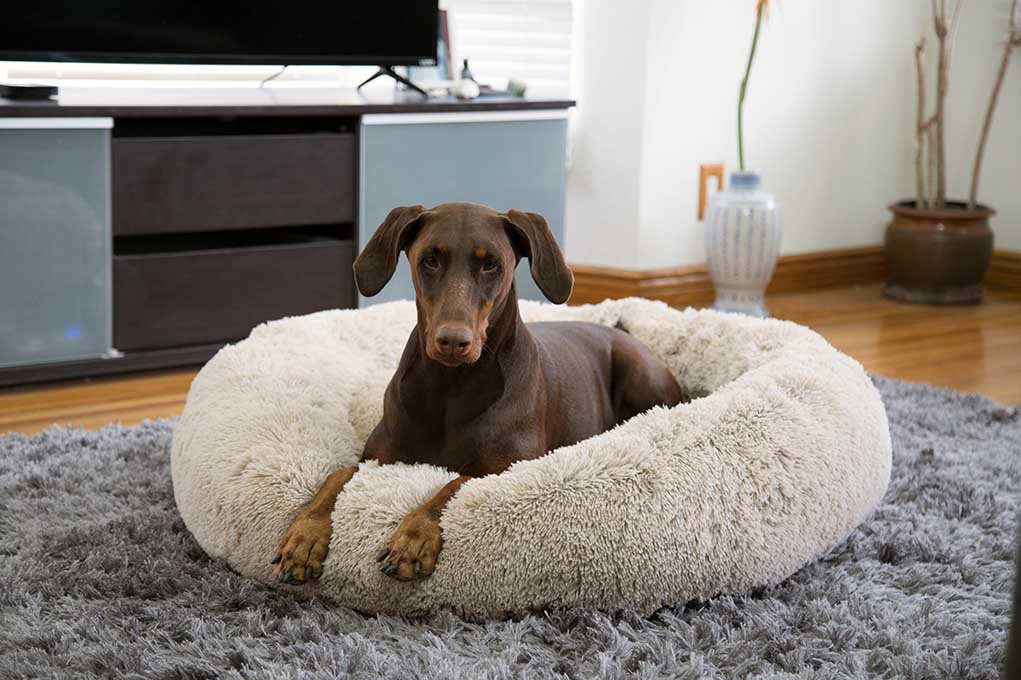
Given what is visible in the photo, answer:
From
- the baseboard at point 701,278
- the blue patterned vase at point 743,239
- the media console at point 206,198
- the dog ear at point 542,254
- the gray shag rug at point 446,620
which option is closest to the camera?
the gray shag rug at point 446,620

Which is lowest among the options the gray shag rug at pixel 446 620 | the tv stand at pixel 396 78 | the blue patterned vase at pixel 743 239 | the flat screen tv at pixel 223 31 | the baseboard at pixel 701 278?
the gray shag rug at pixel 446 620

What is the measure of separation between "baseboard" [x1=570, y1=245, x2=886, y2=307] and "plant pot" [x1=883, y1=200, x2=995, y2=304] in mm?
270

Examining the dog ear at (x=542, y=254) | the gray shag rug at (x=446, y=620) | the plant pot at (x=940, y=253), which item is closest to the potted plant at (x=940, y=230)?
the plant pot at (x=940, y=253)

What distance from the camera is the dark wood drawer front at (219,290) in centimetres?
348

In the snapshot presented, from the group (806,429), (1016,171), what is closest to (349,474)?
(806,429)

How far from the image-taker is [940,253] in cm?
489

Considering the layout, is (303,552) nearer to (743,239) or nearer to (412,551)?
(412,551)

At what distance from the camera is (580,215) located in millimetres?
4703

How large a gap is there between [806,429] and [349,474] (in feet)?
2.57

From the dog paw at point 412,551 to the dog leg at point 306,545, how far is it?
0.10 metres

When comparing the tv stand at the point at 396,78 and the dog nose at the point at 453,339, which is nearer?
the dog nose at the point at 453,339

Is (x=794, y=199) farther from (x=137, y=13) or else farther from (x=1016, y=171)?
(x=137, y=13)

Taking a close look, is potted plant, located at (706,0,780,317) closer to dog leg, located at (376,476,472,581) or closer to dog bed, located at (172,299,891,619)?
dog bed, located at (172,299,891,619)

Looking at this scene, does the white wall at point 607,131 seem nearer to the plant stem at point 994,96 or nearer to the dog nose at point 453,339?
the plant stem at point 994,96
